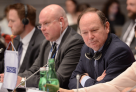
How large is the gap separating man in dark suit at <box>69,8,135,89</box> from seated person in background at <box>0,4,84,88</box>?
0.23 m

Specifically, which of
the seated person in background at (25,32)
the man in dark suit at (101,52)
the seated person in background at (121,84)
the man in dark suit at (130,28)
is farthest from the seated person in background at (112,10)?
the seated person in background at (121,84)

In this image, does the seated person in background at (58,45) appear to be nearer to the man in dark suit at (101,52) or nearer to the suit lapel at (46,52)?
the suit lapel at (46,52)

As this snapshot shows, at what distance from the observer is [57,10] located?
7.03ft

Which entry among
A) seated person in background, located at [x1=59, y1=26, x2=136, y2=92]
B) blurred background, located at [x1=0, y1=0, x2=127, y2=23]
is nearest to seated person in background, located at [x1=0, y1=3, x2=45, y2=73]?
seated person in background, located at [x1=59, y1=26, x2=136, y2=92]

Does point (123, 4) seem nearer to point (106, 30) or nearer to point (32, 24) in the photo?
point (32, 24)

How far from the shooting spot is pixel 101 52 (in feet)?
5.40

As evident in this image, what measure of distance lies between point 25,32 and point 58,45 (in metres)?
0.70

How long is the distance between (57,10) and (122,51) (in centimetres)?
93

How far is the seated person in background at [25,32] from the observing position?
2414 mm

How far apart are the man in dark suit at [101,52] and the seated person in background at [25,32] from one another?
870mm

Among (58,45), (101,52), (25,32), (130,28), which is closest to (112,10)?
(130,28)

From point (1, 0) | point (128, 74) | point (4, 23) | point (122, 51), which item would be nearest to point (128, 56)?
point (122, 51)

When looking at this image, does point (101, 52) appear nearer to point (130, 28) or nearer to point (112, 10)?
point (130, 28)

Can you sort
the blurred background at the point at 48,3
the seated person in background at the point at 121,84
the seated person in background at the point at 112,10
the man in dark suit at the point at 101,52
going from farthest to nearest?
the blurred background at the point at 48,3 < the seated person in background at the point at 112,10 < the man in dark suit at the point at 101,52 < the seated person in background at the point at 121,84
